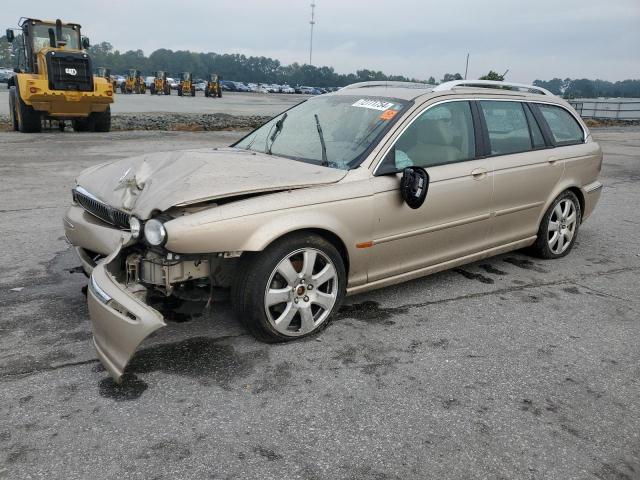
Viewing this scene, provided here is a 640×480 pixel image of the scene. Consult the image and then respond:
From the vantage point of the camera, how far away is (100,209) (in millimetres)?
3611

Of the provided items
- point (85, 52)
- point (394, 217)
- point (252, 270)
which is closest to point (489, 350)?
point (394, 217)

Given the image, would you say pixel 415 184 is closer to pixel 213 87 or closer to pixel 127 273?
pixel 127 273

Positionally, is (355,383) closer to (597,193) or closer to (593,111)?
(597,193)

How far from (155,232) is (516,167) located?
10.3 feet

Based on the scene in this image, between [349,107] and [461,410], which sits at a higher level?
[349,107]

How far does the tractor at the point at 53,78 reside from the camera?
15.1 metres

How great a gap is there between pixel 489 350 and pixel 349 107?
2091 millimetres

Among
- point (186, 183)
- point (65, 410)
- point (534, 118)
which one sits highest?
point (534, 118)

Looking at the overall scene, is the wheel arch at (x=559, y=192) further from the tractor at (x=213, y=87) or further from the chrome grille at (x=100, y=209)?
the tractor at (x=213, y=87)

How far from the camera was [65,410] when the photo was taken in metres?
2.78

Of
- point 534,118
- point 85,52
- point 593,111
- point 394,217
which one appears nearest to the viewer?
point 394,217

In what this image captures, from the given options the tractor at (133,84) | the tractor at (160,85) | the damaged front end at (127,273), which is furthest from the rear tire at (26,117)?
the tractor at (133,84)

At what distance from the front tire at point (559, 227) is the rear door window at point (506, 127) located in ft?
2.32

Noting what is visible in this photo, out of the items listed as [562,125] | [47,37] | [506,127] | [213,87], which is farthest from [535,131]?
[213,87]
